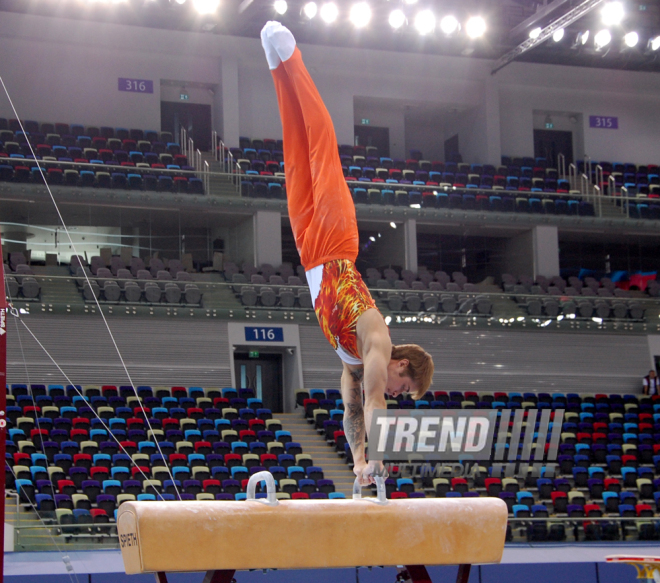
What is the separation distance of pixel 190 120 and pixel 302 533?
17819mm

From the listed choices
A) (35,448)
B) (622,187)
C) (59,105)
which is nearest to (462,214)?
(622,187)

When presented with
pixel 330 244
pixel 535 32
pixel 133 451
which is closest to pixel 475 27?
pixel 535 32

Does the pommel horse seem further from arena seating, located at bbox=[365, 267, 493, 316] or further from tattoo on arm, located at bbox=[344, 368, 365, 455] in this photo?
arena seating, located at bbox=[365, 267, 493, 316]

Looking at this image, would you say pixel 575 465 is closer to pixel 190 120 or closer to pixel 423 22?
pixel 423 22

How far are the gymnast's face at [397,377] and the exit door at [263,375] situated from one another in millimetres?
12796

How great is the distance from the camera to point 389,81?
21.1 m

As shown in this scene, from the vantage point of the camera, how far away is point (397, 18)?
18203mm

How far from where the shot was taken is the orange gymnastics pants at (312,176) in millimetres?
3998

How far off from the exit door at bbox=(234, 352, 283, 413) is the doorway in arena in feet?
19.6

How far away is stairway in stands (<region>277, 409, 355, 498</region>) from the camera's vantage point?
496 inches

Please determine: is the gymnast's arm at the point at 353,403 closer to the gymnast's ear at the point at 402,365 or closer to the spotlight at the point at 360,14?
the gymnast's ear at the point at 402,365

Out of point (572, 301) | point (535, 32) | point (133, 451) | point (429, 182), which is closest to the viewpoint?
point (133, 451)

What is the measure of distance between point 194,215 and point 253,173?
1670mm

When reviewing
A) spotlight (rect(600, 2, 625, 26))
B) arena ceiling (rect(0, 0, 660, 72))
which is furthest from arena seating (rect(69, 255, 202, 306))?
spotlight (rect(600, 2, 625, 26))
